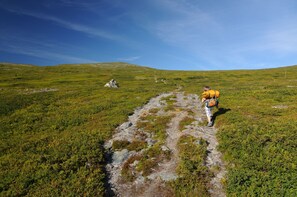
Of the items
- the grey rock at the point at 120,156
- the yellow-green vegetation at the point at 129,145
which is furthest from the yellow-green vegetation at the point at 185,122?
the grey rock at the point at 120,156

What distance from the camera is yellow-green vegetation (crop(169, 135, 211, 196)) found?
40.3 ft

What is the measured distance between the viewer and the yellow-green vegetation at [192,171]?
1229 centimetres

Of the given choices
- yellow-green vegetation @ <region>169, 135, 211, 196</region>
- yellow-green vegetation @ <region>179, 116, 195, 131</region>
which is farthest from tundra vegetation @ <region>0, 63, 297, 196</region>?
yellow-green vegetation @ <region>179, 116, 195, 131</region>

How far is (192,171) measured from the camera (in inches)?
543

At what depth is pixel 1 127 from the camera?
22.8 metres

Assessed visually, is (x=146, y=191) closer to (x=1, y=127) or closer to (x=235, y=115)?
(x=235, y=115)

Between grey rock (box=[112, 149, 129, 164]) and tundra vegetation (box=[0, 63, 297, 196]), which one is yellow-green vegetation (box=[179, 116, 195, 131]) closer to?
tundra vegetation (box=[0, 63, 297, 196])

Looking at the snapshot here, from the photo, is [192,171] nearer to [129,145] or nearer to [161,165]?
[161,165]

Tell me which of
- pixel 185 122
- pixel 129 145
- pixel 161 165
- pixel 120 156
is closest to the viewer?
pixel 161 165

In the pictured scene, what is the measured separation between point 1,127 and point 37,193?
14.2 metres

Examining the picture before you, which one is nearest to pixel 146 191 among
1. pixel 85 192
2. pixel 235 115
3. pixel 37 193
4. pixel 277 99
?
pixel 85 192

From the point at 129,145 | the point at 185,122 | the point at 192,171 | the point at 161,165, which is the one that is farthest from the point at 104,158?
the point at 185,122

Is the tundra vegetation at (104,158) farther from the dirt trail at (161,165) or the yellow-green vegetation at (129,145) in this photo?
the dirt trail at (161,165)

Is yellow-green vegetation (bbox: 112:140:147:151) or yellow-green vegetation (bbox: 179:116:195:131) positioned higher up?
yellow-green vegetation (bbox: 179:116:195:131)
